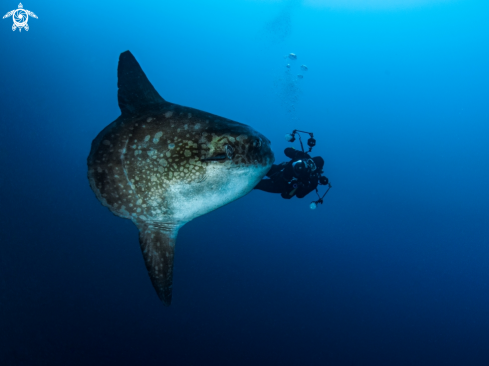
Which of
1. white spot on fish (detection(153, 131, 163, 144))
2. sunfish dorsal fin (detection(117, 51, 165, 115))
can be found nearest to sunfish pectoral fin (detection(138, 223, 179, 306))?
white spot on fish (detection(153, 131, 163, 144))

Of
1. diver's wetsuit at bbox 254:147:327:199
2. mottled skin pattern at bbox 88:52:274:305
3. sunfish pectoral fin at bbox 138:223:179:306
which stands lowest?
sunfish pectoral fin at bbox 138:223:179:306

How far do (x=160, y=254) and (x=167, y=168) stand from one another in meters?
1.02

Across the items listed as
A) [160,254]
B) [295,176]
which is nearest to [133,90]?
[160,254]

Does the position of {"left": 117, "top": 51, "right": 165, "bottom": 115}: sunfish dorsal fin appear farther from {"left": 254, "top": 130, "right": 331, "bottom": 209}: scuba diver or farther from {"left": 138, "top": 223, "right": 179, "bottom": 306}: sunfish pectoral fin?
{"left": 254, "top": 130, "right": 331, "bottom": 209}: scuba diver

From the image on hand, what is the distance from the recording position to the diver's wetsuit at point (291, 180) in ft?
20.7

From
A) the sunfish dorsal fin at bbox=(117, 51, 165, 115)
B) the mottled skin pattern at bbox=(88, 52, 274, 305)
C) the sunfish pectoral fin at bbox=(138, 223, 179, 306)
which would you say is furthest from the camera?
the sunfish dorsal fin at bbox=(117, 51, 165, 115)

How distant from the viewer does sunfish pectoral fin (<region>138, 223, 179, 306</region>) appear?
296 cm

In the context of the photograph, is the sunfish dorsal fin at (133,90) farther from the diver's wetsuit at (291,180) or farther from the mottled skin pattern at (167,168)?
the diver's wetsuit at (291,180)

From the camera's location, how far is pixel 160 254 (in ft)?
9.90

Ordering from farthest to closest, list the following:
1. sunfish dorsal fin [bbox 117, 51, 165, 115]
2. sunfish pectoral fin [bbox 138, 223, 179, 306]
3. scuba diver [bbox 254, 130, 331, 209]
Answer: scuba diver [bbox 254, 130, 331, 209], sunfish dorsal fin [bbox 117, 51, 165, 115], sunfish pectoral fin [bbox 138, 223, 179, 306]

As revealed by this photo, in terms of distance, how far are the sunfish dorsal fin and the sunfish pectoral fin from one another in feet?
4.55

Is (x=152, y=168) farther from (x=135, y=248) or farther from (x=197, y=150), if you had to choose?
(x=135, y=248)

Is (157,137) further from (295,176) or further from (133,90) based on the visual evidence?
(295,176)

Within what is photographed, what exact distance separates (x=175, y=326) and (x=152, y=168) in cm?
1175
